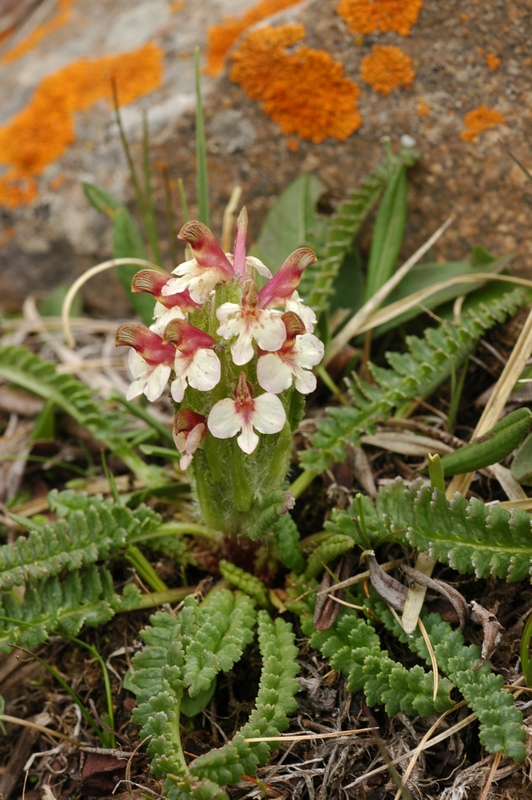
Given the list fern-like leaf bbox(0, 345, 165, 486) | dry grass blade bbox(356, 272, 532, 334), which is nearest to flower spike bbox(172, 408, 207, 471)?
fern-like leaf bbox(0, 345, 165, 486)

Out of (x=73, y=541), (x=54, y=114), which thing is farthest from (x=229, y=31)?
(x=73, y=541)

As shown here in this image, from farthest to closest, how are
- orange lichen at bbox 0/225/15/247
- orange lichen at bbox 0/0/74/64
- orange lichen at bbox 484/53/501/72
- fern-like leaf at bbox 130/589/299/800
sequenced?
1. orange lichen at bbox 0/0/74/64
2. orange lichen at bbox 0/225/15/247
3. orange lichen at bbox 484/53/501/72
4. fern-like leaf at bbox 130/589/299/800

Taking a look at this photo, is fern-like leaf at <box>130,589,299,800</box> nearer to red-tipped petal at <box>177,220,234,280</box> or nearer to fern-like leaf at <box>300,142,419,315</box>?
red-tipped petal at <box>177,220,234,280</box>

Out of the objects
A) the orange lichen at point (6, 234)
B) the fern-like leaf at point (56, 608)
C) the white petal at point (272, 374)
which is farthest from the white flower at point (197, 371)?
the orange lichen at point (6, 234)

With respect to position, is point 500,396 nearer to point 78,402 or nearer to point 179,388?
point 179,388

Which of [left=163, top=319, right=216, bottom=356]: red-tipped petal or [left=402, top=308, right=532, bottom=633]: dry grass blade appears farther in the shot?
[left=402, top=308, right=532, bottom=633]: dry grass blade

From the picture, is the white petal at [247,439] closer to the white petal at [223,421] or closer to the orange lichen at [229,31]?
the white petal at [223,421]

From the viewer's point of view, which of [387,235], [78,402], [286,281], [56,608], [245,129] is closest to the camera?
[286,281]
